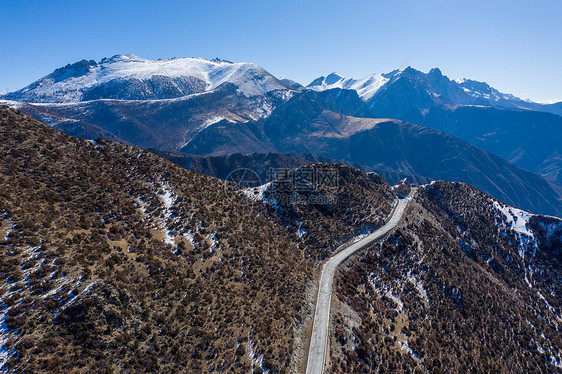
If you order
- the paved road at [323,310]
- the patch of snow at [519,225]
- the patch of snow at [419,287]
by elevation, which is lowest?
the patch of snow at [519,225]

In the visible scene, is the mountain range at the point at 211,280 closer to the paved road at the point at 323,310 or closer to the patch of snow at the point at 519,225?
the paved road at the point at 323,310

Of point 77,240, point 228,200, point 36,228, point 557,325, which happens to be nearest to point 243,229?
point 228,200

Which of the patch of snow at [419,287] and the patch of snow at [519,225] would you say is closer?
the patch of snow at [419,287]

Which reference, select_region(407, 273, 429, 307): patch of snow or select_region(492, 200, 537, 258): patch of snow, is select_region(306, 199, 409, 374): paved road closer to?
select_region(407, 273, 429, 307): patch of snow

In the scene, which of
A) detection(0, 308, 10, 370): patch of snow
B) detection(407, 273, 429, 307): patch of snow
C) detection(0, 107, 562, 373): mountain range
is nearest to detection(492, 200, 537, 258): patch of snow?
detection(0, 107, 562, 373): mountain range

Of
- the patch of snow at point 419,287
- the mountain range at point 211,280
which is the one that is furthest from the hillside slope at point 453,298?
the mountain range at point 211,280

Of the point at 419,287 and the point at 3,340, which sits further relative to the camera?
the point at 419,287

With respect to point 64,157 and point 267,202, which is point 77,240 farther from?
point 267,202

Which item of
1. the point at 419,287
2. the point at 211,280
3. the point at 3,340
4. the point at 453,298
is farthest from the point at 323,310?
the point at 453,298

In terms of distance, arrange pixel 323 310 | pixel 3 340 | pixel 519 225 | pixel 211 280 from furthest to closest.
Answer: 1. pixel 519 225
2. pixel 323 310
3. pixel 211 280
4. pixel 3 340

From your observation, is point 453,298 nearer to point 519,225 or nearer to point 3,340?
point 3,340
